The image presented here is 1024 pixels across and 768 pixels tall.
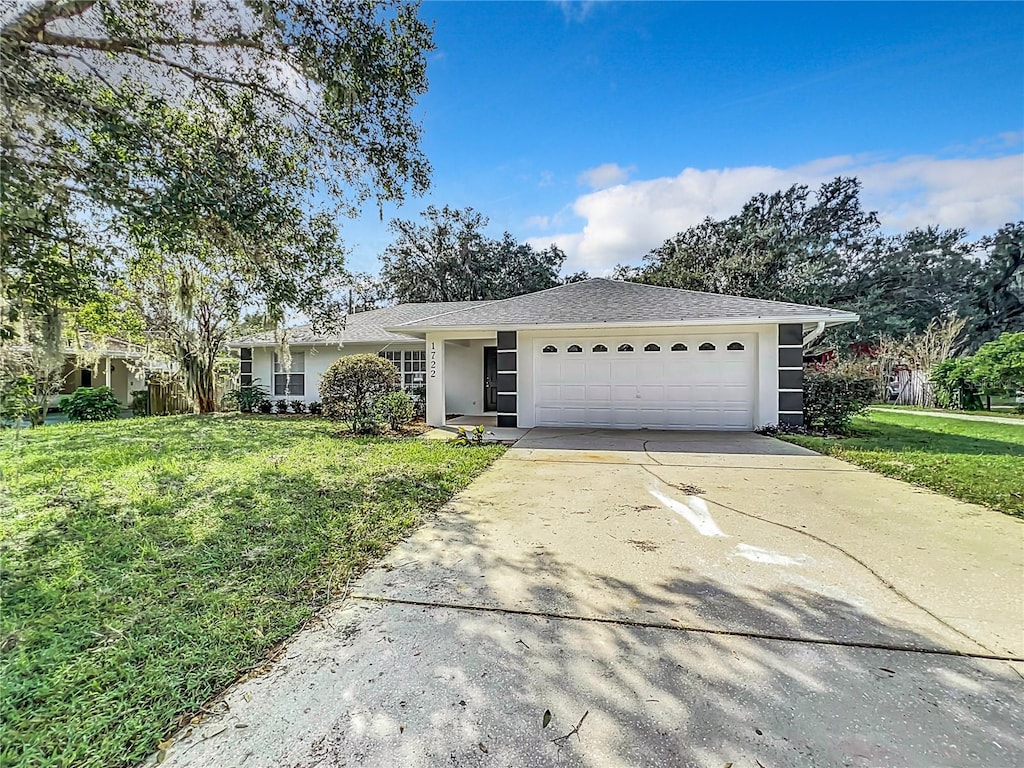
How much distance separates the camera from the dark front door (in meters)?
14.6

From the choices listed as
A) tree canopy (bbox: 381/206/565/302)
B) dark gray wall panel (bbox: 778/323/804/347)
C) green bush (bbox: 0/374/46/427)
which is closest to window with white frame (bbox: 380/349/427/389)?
dark gray wall panel (bbox: 778/323/804/347)

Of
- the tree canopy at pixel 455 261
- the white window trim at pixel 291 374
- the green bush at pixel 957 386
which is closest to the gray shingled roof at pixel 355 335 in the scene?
the white window trim at pixel 291 374

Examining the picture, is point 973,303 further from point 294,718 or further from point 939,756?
point 294,718

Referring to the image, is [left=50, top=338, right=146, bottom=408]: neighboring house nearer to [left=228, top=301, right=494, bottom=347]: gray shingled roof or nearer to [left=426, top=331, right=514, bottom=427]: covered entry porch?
[left=228, top=301, right=494, bottom=347]: gray shingled roof

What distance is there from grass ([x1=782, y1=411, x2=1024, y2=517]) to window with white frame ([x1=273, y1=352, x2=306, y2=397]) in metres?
13.2

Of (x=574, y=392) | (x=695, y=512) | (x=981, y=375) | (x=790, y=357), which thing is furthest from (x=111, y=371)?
(x=981, y=375)

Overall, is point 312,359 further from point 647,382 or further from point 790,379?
point 790,379

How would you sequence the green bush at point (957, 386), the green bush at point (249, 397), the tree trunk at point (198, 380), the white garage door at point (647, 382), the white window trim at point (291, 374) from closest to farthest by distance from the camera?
the white garage door at point (647, 382), the tree trunk at point (198, 380), the green bush at point (249, 397), the white window trim at point (291, 374), the green bush at point (957, 386)

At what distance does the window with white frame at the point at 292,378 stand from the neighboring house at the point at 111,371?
3.67 meters

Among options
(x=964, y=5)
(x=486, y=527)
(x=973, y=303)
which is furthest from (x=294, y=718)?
(x=973, y=303)

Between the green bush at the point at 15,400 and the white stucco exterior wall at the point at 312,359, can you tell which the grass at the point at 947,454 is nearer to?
the green bush at the point at 15,400

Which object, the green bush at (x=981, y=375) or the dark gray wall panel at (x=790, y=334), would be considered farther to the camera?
the green bush at (x=981, y=375)

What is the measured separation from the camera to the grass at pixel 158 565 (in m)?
1.94

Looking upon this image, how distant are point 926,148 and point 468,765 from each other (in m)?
16.8
